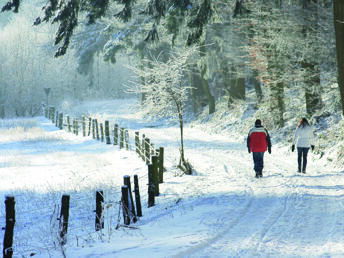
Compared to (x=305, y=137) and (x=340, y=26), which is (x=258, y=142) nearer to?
(x=305, y=137)

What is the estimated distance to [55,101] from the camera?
52219 mm

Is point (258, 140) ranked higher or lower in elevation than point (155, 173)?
higher

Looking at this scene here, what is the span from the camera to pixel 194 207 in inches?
306

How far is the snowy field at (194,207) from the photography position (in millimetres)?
5398

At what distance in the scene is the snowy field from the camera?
5.40 meters

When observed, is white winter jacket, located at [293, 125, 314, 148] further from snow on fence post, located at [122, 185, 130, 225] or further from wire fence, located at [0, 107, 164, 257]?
snow on fence post, located at [122, 185, 130, 225]

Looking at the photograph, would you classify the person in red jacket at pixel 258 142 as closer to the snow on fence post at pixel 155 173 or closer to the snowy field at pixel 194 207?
the snowy field at pixel 194 207

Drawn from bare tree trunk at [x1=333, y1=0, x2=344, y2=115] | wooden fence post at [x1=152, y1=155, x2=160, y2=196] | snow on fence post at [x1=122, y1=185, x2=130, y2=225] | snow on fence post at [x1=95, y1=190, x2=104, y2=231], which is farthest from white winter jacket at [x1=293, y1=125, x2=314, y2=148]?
snow on fence post at [x1=95, y1=190, x2=104, y2=231]

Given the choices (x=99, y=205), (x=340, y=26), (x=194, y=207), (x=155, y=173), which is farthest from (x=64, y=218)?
(x=340, y=26)

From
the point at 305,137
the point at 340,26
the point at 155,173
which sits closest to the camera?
the point at 155,173

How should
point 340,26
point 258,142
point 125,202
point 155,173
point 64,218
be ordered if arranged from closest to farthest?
point 64,218 < point 125,202 < point 155,173 < point 340,26 < point 258,142

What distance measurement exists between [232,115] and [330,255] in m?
18.1

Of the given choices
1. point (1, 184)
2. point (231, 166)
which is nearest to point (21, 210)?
point (1, 184)

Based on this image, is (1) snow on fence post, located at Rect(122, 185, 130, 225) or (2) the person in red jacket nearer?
(1) snow on fence post, located at Rect(122, 185, 130, 225)
